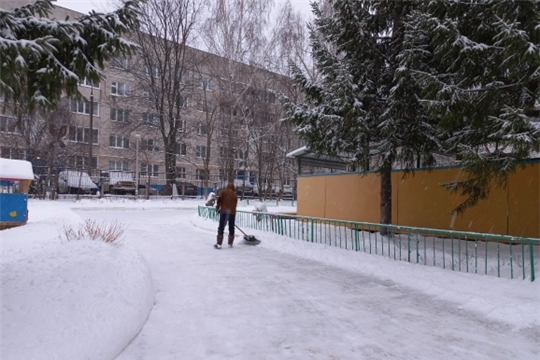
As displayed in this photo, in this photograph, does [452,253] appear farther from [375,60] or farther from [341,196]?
[341,196]

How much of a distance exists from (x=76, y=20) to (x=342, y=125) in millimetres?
6013

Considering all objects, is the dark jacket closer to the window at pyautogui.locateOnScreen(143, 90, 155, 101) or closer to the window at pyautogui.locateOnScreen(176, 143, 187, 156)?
the window at pyautogui.locateOnScreen(143, 90, 155, 101)

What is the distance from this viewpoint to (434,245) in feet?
25.3

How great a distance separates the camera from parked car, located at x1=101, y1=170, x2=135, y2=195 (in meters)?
30.0

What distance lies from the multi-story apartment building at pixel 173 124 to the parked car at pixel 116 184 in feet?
3.07

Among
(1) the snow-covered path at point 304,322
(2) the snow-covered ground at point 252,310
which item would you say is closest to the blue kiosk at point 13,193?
(2) the snow-covered ground at point 252,310

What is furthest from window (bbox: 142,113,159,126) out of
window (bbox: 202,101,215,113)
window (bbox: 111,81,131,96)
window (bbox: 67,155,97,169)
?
window (bbox: 111,81,131,96)

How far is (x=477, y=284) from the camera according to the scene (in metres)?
6.07

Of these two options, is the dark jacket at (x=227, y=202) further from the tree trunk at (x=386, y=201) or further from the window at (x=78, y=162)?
the window at (x=78, y=162)

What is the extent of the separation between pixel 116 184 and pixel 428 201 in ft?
84.5

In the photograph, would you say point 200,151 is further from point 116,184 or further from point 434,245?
point 434,245

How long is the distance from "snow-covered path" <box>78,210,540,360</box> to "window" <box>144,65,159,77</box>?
1096 inches

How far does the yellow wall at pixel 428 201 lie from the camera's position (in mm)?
8430

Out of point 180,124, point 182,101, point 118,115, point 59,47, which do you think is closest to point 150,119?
point 180,124
